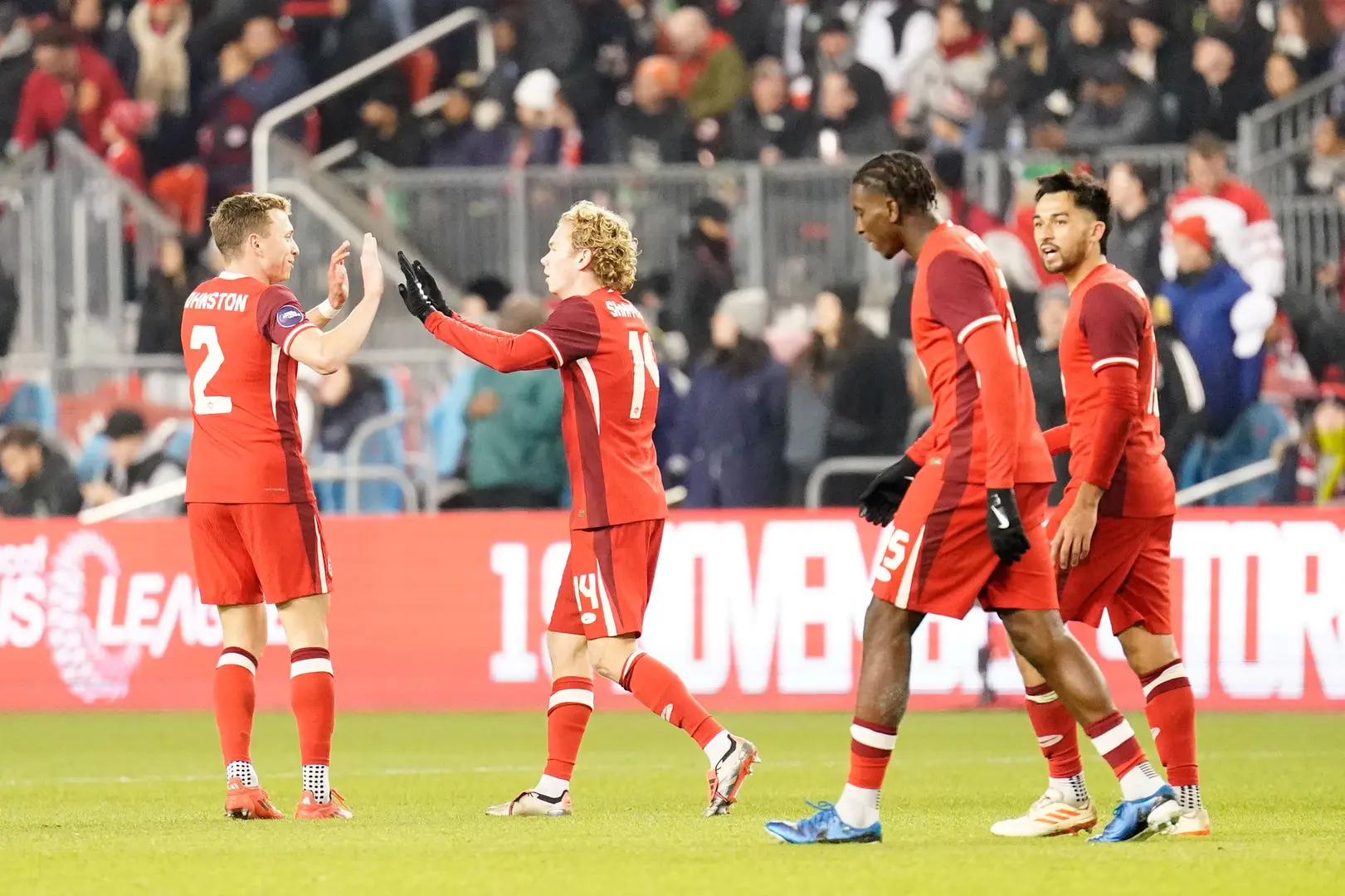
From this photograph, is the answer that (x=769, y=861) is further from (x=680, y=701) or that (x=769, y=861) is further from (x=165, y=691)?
(x=165, y=691)

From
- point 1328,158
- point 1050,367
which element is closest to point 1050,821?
point 1050,367

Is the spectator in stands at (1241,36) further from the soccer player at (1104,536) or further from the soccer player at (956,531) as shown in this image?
the soccer player at (956,531)

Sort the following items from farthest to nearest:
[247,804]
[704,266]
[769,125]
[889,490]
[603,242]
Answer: [769,125]
[704,266]
[603,242]
[247,804]
[889,490]

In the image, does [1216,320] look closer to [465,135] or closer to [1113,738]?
[465,135]

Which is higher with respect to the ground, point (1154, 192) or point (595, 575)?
point (1154, 192)

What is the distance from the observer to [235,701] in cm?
852

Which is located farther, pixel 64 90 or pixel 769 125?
pixel 64 90

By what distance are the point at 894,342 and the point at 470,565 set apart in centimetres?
346

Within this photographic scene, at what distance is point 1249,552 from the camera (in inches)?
544

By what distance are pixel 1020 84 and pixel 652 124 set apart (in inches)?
124

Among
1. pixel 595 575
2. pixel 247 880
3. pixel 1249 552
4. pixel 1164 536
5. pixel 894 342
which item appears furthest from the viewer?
pixel 894 342

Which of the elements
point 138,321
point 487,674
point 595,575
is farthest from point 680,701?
point 138,321

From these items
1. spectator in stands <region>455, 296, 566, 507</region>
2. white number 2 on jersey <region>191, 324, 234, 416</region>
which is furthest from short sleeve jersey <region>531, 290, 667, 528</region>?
spectator in stands <region>455, 296, 566, 507</region>

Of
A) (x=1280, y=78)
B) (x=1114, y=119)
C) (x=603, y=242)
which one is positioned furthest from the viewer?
(x=1280, y=78)
